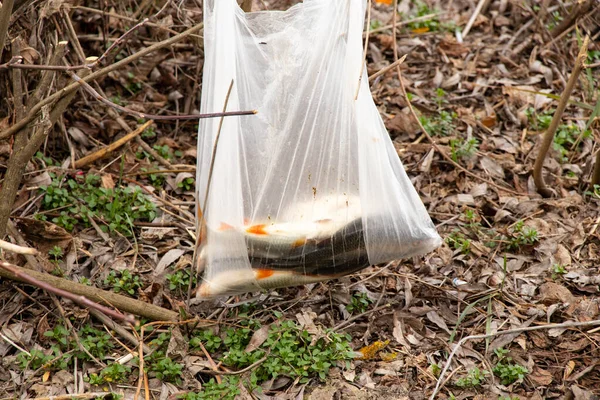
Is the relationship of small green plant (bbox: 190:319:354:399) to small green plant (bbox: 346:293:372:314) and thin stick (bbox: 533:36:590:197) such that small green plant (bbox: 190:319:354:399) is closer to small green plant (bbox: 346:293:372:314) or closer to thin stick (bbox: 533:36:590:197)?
small green plant (bbox: 346:293:372:314)

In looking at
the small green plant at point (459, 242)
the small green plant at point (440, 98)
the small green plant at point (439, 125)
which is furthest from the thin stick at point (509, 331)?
the small green plant at point (440, 98)

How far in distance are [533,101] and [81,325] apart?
266 centimetres

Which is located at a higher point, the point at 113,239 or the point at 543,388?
the point at 113,239

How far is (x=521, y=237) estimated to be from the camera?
2971 millimetres

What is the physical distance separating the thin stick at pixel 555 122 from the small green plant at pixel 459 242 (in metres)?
0.52

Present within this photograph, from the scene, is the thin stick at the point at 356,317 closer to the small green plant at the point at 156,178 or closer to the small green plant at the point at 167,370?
the small green plant at the point at 167,370

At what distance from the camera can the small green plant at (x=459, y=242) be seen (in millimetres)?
2939

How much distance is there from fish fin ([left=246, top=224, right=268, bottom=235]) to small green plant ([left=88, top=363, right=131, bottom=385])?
0.63 meters

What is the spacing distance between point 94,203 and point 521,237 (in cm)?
180

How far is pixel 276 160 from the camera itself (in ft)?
7.73

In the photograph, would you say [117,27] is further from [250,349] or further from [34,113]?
[250,349]

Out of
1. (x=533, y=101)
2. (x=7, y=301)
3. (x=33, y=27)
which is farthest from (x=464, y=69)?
(x=7, y=301)

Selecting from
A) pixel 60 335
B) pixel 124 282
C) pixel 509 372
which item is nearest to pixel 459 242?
pixel 509 372

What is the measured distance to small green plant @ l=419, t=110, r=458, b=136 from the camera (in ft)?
11.8
